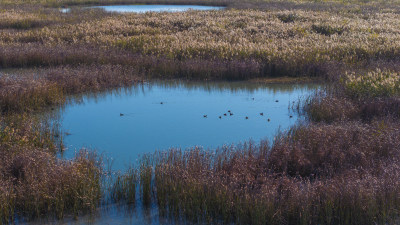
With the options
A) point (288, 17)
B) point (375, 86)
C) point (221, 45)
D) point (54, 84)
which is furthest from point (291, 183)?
point (288, 17)

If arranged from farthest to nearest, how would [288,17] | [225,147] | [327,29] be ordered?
[288,17] < [327,29] < [225,147]

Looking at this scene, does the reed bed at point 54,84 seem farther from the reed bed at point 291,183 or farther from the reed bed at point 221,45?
the reed bed at point 291,183

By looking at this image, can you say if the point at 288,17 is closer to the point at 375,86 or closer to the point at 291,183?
the point at 375,86

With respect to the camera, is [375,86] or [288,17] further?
[288,17]

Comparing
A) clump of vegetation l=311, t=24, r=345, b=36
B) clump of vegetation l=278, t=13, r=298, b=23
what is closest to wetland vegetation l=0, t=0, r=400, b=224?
clump of vegetation l=311, t=24, r=345, b=36

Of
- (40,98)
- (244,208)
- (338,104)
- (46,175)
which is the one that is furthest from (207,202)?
(40,98)

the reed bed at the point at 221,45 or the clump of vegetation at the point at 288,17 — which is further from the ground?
the clump of vegetation at the point at 288,17

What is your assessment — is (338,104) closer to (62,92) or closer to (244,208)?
(244,208)

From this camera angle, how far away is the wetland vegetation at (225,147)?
231 inches

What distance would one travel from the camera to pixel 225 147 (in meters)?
7.34

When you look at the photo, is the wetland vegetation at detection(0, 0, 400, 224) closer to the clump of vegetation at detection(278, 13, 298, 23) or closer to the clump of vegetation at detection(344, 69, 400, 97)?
the clump of vegetation at detection(344, 69, 400, 97)

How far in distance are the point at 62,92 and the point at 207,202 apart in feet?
23.3

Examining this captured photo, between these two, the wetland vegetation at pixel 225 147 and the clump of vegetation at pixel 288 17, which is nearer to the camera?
the wetland vegetation at pixel 225 147

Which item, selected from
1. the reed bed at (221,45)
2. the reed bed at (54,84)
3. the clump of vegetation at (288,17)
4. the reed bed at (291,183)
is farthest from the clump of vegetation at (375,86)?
the clump of vegetation at (288,17)
